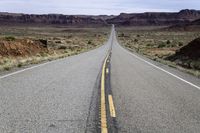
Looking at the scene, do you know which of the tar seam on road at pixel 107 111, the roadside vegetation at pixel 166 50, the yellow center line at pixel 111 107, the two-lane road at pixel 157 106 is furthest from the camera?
the roadside vegetation at pixel 166 50

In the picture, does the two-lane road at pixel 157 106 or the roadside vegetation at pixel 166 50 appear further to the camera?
the roadside vegetation at pixel 166 50

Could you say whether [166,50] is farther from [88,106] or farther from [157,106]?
[88,106]

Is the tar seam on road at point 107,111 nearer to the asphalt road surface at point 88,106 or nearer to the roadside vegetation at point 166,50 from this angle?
the asphalt road surface at point 88,106

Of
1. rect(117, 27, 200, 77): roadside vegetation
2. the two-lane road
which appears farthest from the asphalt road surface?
rect(117, 27, 200, 77): roadside vegetation

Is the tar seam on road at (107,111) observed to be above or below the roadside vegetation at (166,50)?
above

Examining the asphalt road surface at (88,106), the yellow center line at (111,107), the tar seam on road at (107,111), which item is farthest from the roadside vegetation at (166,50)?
the yellow center line at (111,107)

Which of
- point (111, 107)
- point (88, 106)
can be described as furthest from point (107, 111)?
point (88, 106)

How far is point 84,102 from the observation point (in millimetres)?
9523

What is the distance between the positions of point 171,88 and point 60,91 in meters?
3.95

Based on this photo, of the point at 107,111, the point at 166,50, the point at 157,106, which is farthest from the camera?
the point at 166,50

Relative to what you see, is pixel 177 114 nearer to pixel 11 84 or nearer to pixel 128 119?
pixel 128 119

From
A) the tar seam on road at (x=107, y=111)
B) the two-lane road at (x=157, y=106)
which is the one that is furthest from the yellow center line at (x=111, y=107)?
the two-lane road at (x=157, y=106)

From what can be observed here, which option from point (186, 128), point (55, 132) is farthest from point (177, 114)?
point (55, 132)

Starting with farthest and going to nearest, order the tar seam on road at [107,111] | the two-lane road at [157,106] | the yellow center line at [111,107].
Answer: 1. the yellow center line at [111,107]
2. the two-lane road at [157,106]
3. the tar seam on road at [107,111]
